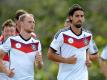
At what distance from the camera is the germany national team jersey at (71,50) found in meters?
14.9

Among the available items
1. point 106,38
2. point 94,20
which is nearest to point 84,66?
point 106,38

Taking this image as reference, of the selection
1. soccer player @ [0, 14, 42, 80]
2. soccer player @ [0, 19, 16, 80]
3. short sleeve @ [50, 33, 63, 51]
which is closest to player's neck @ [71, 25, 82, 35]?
short sleeve @ [50, 33, 63, 51]

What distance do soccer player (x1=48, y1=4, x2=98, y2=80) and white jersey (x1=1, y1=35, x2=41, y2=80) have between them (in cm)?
33

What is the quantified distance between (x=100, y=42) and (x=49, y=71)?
2.47m

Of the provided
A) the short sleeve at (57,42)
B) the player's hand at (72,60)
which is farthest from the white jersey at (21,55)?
the player's hand at (72,60)

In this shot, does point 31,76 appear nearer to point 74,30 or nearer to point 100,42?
point 74,30

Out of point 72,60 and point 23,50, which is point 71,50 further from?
point 23,50

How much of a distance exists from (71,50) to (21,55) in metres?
0.87

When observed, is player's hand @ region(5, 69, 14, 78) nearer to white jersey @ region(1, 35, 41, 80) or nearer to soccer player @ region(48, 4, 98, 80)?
white jersey @ region(1, 35, 41, 80)

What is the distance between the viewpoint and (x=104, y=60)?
579 inches

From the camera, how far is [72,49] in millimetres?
14875

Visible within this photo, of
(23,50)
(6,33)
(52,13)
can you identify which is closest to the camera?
(23,50)

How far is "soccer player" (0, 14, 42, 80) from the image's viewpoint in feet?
48.5

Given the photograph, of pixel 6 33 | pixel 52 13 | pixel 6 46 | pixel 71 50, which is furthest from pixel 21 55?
pixel 52 13
